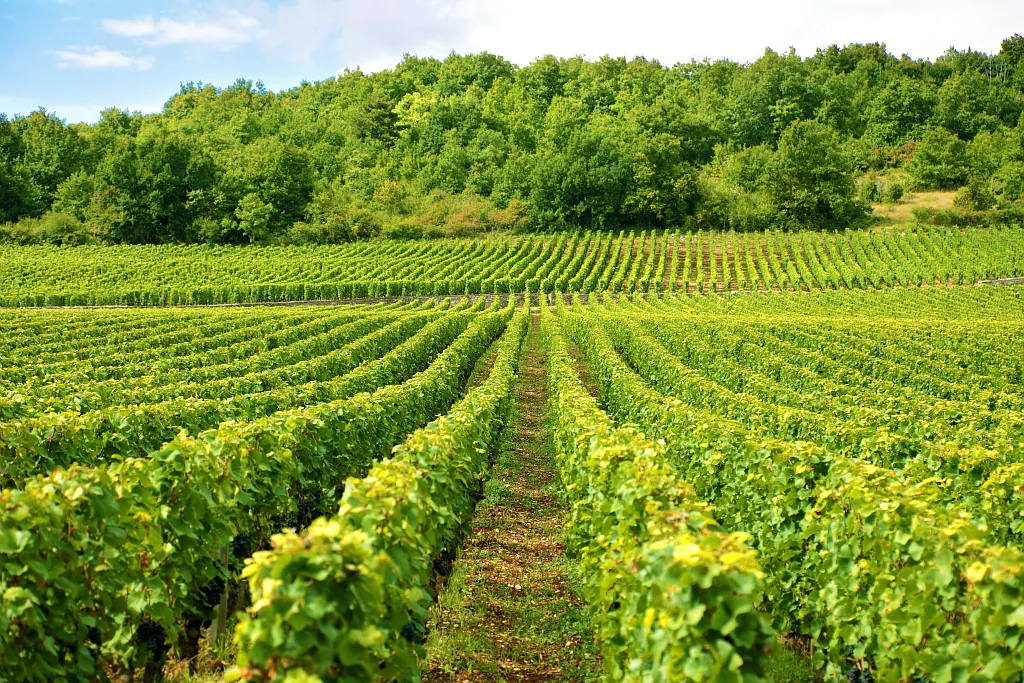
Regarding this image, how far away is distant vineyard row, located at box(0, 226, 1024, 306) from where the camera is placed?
5350 cm

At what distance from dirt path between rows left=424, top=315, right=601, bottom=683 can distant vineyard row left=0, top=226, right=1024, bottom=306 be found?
44.2 metres

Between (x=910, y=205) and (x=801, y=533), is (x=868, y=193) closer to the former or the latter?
(x=910, y=205)

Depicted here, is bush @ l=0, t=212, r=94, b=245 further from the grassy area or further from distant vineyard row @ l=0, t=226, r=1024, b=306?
the grassy area

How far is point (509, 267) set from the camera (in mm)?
60000

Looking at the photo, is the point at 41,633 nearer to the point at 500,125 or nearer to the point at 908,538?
the point at 908,538

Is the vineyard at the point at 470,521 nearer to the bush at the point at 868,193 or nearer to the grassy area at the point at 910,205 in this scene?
the grassy area at the point at 910,205

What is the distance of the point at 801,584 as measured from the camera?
5.86 meters

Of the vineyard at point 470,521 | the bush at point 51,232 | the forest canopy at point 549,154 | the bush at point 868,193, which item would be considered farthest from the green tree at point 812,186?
the bush at point 51,232

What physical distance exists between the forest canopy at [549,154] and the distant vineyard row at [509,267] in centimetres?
1065

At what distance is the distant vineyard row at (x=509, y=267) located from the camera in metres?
53.5

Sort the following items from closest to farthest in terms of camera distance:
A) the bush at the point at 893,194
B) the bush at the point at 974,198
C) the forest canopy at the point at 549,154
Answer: the bush at the point at 974,198 < the forest canopy at the point at 549,154 < the bush at the point at 893,194

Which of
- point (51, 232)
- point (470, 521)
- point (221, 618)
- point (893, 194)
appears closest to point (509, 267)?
point (51, 232)

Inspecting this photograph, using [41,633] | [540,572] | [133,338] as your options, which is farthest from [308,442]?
[133,338]

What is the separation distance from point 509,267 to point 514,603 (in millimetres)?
53388
